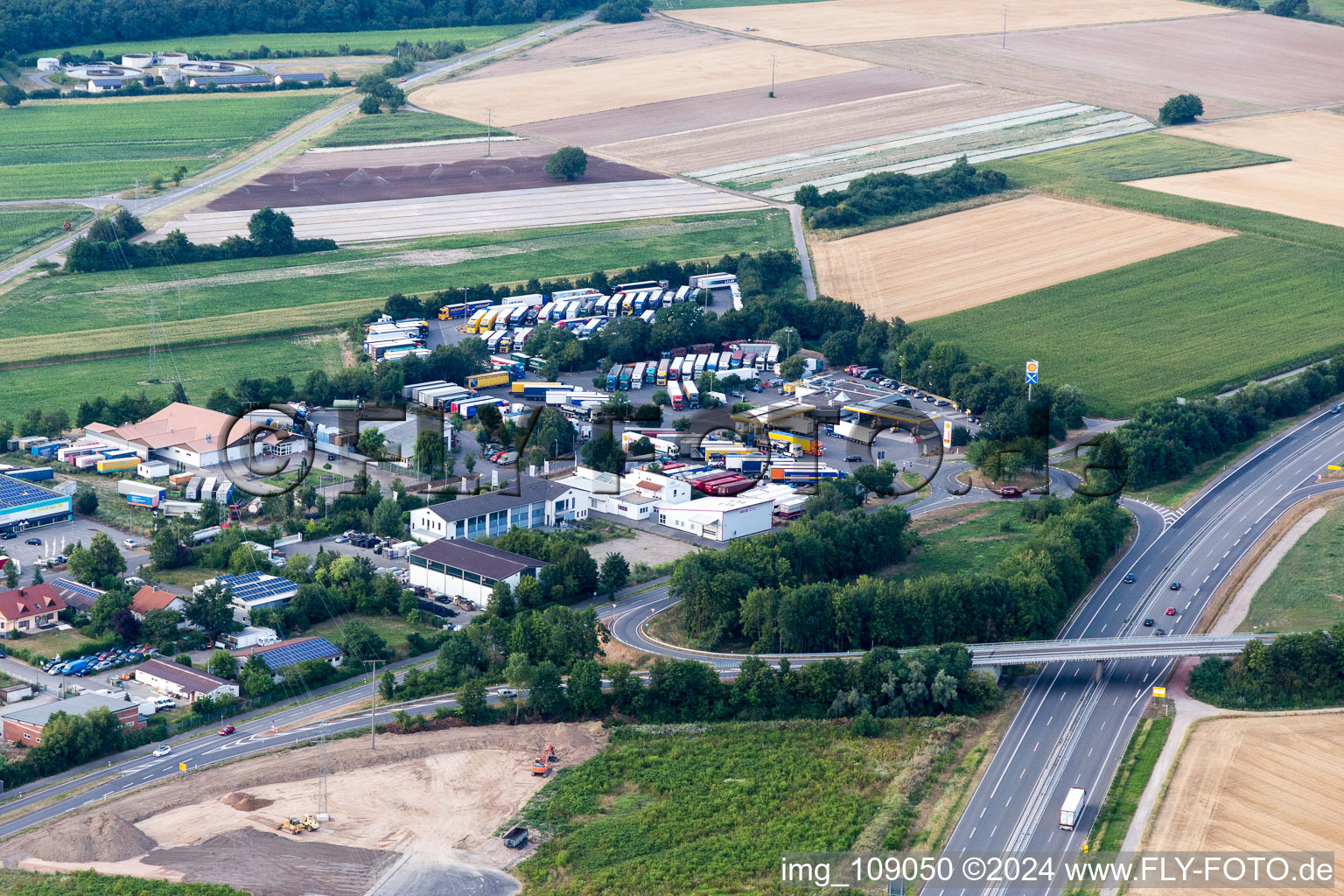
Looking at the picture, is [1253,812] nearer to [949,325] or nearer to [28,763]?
[28,763]

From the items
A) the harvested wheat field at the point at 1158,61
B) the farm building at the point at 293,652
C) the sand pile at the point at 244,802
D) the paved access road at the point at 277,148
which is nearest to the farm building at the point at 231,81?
the paved access road at the point at 277,148

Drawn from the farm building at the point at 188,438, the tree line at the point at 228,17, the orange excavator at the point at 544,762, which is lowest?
the orange excavator at the point at 544,762

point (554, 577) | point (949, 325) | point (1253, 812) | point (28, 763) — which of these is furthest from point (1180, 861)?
point (949, 325)

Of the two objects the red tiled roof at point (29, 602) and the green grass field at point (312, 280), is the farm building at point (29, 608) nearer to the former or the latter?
the red tiled roof at point (29, 602)

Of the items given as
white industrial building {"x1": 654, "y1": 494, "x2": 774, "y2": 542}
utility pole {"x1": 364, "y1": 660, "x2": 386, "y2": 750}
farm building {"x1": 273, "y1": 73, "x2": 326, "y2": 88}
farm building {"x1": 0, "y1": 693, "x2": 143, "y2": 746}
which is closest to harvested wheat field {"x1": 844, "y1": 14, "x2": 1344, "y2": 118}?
farm building {"x1": 273, "y1": 73, "x2": 326, "y2": 88}

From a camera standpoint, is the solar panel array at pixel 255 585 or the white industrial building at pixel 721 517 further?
the white industrial building at pixel 721 517

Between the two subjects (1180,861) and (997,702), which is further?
(997,702)
